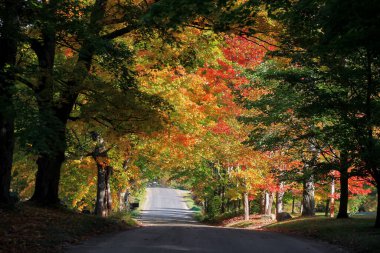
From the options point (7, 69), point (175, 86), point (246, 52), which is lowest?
point (7, 69)

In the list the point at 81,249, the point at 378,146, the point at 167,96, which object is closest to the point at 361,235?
the point at 378,146

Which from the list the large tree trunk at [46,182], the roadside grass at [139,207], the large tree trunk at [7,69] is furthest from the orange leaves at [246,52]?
the roadside grass at [139,207]

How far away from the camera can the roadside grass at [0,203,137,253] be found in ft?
31.2

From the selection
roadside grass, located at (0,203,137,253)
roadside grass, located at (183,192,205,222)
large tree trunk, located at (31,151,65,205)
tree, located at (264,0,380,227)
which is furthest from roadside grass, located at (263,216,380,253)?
roadside grass, located at (183,192,205,222)

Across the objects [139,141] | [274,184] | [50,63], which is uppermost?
[50,63]

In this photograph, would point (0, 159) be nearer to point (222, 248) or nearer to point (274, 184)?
point (222, 248)

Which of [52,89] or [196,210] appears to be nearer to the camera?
[52,89]

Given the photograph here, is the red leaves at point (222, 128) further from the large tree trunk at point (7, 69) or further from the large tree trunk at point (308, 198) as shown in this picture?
the large tree trunk at point (7, 69)

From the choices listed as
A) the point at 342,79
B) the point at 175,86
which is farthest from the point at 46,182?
the point at 342,79

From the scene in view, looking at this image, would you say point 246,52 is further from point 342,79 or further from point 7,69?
point 7,69

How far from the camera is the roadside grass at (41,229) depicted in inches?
374

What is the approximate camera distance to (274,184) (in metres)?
26.7

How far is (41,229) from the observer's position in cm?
1132

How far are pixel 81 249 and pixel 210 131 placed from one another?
18.4 m
